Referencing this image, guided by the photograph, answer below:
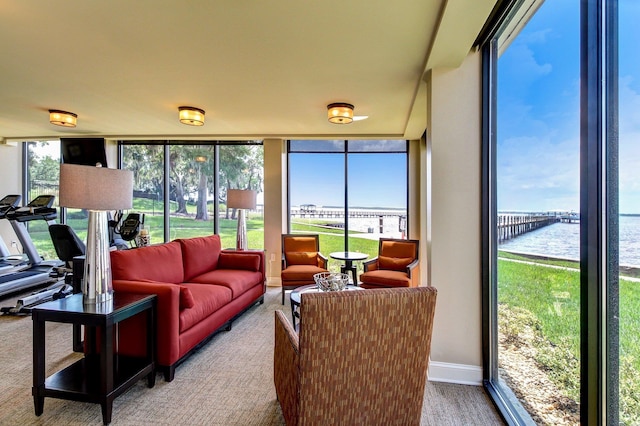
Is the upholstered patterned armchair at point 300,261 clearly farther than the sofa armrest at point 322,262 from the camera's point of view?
No

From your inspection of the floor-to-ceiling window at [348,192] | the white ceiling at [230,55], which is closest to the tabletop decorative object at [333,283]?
the white ceiling at [230,55]

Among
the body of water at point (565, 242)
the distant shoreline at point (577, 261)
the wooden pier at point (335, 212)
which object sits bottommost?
A: the distant shoreline at point (577, 261)

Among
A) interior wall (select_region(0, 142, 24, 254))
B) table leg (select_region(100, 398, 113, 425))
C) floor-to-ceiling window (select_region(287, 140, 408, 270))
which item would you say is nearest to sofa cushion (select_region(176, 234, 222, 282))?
table leg (select_region(100, 398, 113, 425))

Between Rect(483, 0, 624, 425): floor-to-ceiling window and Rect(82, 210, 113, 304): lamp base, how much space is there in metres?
2.71

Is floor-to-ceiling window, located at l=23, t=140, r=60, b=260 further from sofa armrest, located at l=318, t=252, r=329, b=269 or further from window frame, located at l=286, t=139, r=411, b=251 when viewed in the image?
sofa armrest, located at l=318, t=252, r=329, b=269

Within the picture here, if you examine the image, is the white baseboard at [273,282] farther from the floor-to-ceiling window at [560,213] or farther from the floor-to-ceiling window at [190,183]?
the floor-to-ceiling window at [560,213]

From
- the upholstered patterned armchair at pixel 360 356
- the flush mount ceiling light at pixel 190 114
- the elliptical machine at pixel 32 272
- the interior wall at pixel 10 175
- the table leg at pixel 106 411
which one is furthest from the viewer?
the interior wall at pixel 10 175

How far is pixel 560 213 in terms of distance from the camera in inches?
59.2

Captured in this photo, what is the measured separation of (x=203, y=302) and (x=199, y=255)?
1116mm

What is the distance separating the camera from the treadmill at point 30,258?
4.26 meters

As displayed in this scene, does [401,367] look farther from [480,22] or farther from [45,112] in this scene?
[45,112]

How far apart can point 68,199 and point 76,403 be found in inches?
53.2

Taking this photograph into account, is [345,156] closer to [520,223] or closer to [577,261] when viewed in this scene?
[520,223]

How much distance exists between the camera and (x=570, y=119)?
1435mm
